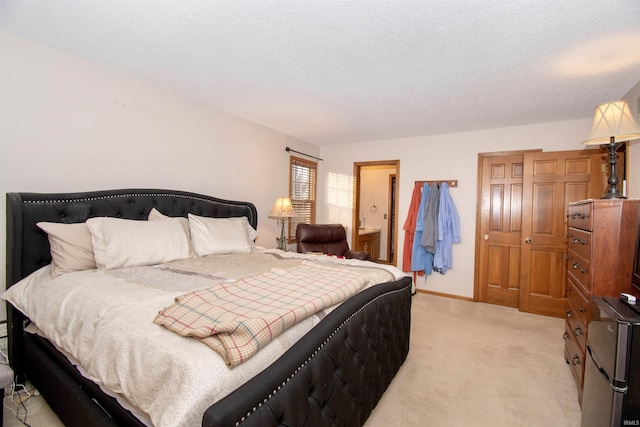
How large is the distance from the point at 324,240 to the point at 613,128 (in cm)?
322

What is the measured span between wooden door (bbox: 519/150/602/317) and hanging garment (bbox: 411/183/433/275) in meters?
1.17

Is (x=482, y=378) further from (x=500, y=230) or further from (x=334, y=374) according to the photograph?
(x=500, y=230)

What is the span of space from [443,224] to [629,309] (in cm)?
279

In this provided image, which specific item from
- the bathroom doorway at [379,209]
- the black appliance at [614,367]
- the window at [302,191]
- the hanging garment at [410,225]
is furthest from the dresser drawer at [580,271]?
the bathroom doorway at [379,209]

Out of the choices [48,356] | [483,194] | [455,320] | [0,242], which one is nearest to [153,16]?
[0,242]

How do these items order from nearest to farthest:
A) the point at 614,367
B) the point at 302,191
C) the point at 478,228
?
1. the point at 614,367
2. the point at 478,228
3. the point at 302,191

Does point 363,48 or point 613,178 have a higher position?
point 363,48

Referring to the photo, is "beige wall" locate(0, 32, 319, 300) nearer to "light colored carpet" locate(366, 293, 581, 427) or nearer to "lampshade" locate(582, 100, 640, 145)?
"light colored carpet" locate(366, 293, 581, 427)

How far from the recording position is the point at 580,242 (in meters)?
2.12

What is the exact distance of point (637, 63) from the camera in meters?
2.21

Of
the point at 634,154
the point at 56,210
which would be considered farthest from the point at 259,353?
the point at 634,154

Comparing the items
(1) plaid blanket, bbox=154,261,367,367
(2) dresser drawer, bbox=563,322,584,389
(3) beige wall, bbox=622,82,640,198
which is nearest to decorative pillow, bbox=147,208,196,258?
(1) plaid blanket, bbox=154,261,367,367

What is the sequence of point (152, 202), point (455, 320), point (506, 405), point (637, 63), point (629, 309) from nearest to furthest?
point (629, 309) < point (506, 405) < point (637, 63) < point (152, 202) < point (455, 320)

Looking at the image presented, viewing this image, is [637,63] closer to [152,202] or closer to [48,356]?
[152,202]
